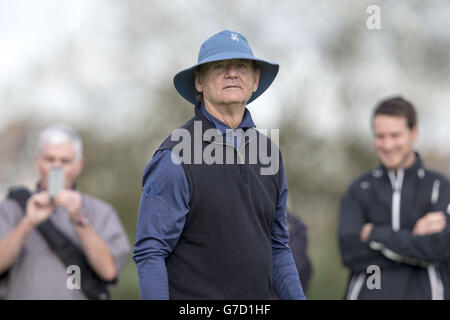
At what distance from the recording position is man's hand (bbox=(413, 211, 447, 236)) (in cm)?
453

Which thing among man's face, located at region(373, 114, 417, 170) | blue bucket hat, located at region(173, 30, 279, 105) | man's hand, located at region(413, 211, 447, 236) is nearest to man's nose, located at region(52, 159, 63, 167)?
blue bucket hat, located at region(173, 30, 279, 105)

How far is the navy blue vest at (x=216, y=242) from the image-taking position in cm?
267

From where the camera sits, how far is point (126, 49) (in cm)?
1012

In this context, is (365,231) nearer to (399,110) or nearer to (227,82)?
(399,110)

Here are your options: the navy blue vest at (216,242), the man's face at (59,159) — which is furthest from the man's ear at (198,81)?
the man's face at (59,159)

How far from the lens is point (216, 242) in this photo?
2.67m

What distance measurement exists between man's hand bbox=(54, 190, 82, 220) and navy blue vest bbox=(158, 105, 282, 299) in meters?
1.89

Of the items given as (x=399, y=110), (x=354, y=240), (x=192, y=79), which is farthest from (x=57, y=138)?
(x=399, y=110)

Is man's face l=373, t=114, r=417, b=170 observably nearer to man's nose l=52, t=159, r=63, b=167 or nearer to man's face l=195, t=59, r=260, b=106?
man's face l=195, t=59, r=260, b=106

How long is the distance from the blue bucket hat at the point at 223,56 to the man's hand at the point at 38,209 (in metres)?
1.67

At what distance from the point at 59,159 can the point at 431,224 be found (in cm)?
261
